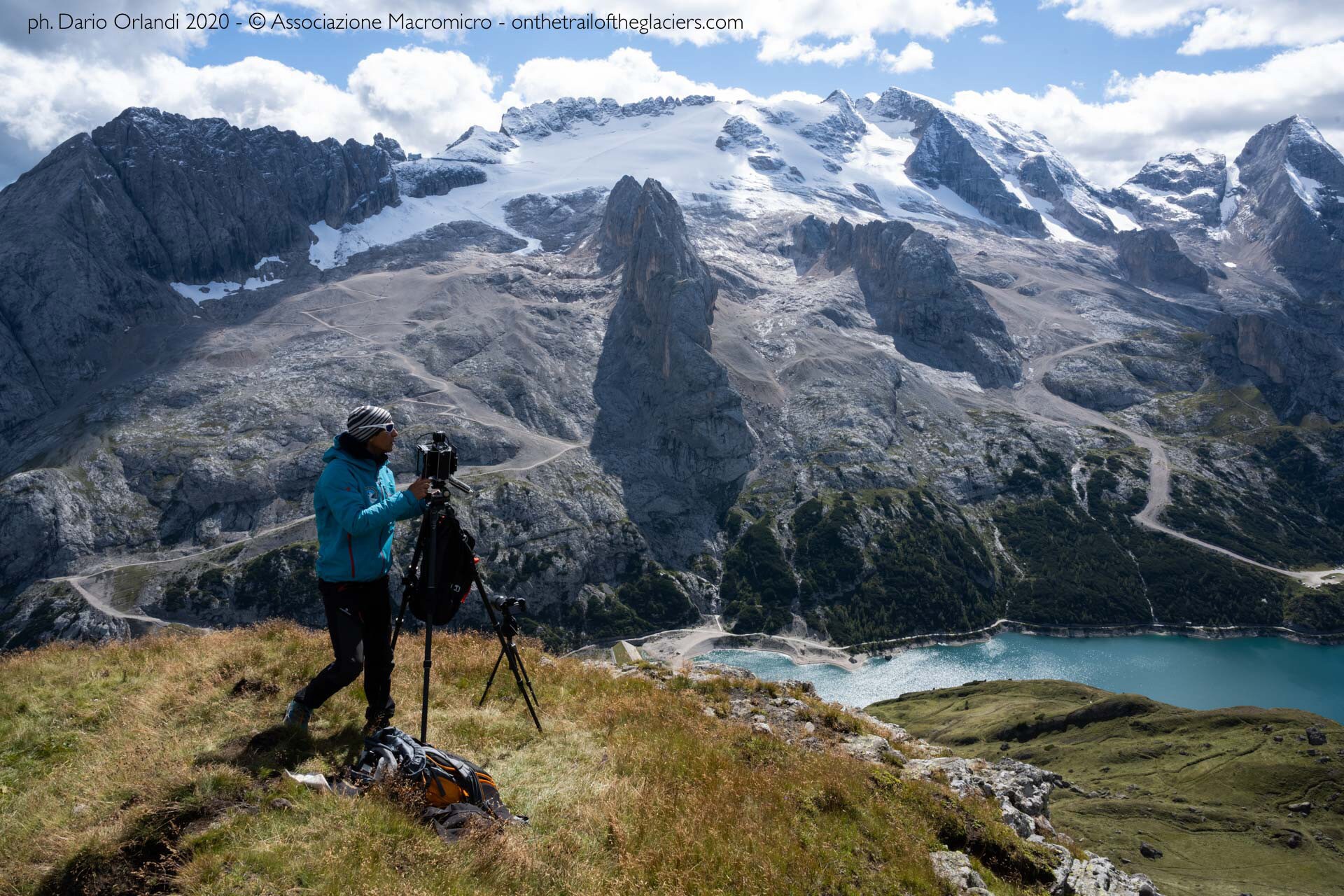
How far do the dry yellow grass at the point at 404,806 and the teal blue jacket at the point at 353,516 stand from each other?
6.70 feet

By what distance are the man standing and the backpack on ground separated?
1.25 meters

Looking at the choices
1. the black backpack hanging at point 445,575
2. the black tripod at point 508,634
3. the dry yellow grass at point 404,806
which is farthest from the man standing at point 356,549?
the black tripod at point 508,634

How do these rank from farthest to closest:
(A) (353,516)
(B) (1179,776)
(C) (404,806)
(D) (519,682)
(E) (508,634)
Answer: (B) (1179,776) < (E) (508,634) < (D) (519,682) < (A) (353,516) < (C) (404,806)

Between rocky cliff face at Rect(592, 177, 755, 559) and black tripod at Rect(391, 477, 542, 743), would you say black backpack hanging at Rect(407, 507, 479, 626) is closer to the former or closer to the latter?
black tripod at Rect(391, 477, 542, 743)

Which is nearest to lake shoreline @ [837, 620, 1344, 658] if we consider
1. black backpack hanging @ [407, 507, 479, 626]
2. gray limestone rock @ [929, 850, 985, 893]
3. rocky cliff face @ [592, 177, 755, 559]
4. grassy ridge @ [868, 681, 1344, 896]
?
grassy ridge @ [868, 681, 1344, 896]

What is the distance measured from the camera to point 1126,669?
440 feet

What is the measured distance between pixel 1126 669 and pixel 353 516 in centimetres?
16073

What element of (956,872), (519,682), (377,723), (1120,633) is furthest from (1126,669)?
(377,723)

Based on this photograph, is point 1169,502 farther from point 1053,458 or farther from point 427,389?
point 427,389

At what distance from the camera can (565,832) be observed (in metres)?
7.21

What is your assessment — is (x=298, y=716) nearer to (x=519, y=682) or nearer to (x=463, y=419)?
(x=519, y=682)

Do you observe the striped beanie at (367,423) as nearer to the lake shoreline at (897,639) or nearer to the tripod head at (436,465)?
the tripod head at (436,465)

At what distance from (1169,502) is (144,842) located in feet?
726

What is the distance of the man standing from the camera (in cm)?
838
